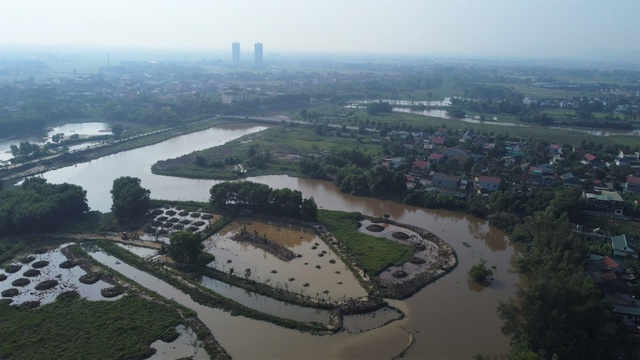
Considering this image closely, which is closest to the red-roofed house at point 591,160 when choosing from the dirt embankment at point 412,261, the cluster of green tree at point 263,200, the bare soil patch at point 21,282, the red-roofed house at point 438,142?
the red-roofed house at point 438,142

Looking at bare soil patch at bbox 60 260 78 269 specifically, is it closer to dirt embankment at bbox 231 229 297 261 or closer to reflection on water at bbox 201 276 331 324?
reflection on water at bbox 201 276 331 324

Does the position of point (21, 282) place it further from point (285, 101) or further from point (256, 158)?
point (285, 101)

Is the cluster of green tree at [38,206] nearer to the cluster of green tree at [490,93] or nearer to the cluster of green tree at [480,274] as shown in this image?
the cluster of green tree at [480,274]

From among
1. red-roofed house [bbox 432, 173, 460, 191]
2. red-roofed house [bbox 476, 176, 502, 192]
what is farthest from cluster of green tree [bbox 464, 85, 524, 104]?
red-roofed house [bbox 432, 173, 460, 191]

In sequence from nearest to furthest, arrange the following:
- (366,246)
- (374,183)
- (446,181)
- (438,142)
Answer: (366,246) → (374,183) → (446,181) → (438,142)

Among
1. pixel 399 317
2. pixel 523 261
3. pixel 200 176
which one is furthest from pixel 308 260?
pixel 200 176

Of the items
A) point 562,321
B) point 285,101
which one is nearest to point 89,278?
point 562,321
